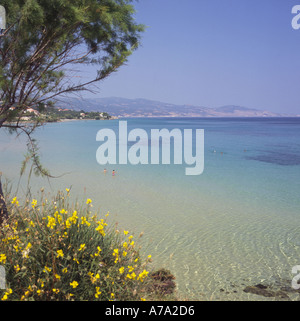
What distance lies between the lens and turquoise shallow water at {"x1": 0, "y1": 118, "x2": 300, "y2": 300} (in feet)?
23.6

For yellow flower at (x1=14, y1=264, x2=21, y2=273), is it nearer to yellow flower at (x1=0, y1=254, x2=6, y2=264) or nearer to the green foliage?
yellow flower at (x1=0, y1=254, x2=6, y2=264)

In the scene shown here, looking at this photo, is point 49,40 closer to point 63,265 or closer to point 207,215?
point 63,265

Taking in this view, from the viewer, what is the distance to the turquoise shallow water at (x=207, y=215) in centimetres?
721

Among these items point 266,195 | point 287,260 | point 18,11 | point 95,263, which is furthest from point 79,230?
point 266,195

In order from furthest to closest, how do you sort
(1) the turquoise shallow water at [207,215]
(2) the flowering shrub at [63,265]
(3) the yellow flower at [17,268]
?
1. (1) the turquoise shallow water at [207,215]
2. (2) the flowering shrub at [63,265]
3. (3) the yellow flower at [17,268]

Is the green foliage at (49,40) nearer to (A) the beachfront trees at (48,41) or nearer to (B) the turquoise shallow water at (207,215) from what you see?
(A) the beachfront trees at (48,41)

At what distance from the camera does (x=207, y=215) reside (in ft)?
37.9

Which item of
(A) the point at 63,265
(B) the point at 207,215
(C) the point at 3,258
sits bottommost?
(B) the point at 207,215

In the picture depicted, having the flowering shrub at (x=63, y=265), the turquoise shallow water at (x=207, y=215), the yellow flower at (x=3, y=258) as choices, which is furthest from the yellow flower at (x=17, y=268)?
the turquoise shallow water at (x=207, y=215)

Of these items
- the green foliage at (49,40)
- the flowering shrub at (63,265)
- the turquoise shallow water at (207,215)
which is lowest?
the turquoise shallow water at (207,215)

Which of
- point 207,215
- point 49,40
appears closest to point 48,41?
point 49,40

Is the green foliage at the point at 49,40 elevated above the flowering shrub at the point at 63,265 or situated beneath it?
elevated above
